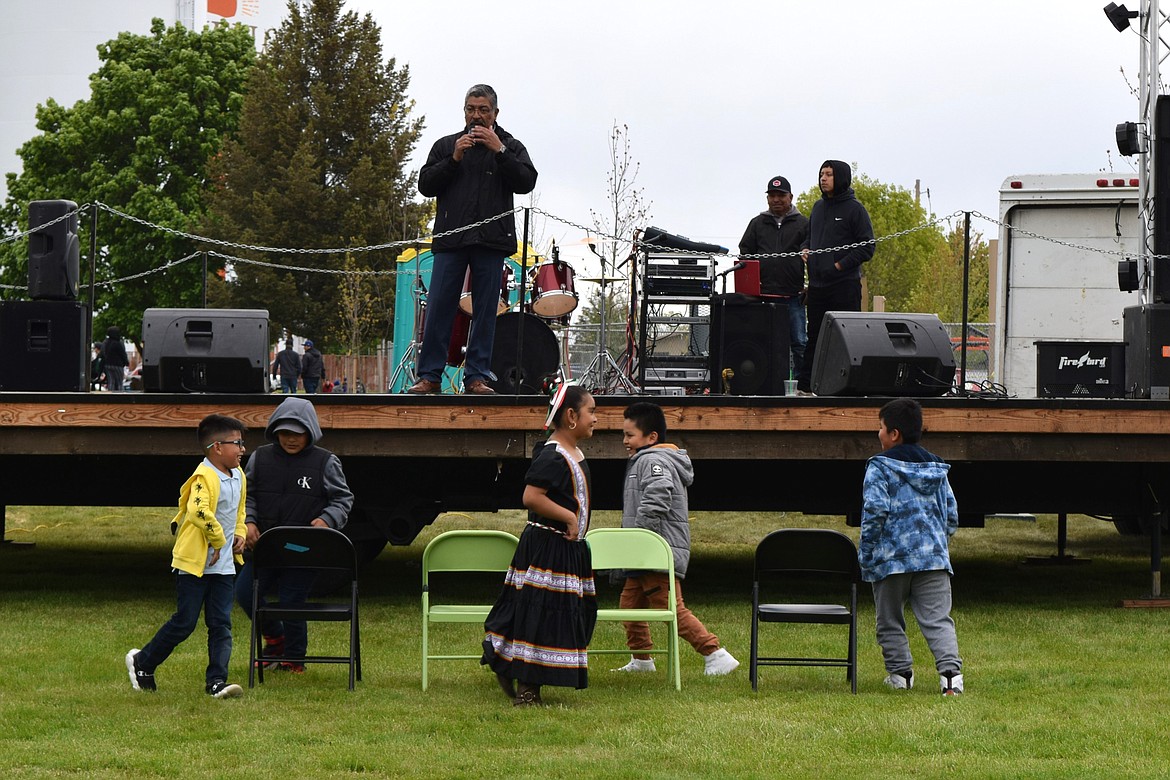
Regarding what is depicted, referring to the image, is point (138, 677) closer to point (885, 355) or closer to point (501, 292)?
point (885, 355)

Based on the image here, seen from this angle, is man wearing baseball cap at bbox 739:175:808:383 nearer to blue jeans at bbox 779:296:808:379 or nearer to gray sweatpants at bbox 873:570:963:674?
blue jeans at bbox 779:296:808:379

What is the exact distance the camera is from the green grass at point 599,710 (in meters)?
5.24

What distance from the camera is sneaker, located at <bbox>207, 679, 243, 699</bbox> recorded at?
641 cm

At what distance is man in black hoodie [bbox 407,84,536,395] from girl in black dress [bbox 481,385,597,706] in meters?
2.93

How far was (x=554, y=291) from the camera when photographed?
1145 centimetres

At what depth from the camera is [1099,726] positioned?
5953mm

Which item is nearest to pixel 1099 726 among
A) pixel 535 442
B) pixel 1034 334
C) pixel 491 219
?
pixel 535 442

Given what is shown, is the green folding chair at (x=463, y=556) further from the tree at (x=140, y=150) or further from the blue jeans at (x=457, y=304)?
the tree at (x=140, y=150)

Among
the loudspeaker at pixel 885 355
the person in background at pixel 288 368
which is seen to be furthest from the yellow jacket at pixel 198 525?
the person in background at pixel 288 368

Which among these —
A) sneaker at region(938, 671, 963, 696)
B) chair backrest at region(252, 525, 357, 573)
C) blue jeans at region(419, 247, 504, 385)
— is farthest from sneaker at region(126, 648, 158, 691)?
sneaker at region(938, 671, 963, 696)

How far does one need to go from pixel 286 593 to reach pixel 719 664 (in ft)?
7.02

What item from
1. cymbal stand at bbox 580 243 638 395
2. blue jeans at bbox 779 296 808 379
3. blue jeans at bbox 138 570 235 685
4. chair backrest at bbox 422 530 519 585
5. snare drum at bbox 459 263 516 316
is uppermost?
snare drum at bbox 459 263 516 316

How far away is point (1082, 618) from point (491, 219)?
4496 millimetres

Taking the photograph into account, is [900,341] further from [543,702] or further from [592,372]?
[543,702]
